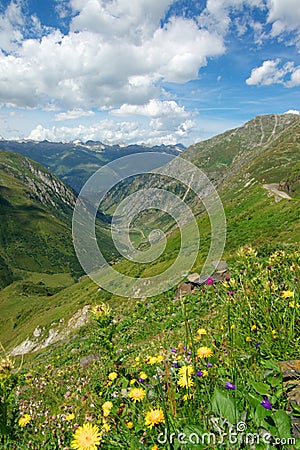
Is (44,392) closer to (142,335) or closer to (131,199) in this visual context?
(131,199)

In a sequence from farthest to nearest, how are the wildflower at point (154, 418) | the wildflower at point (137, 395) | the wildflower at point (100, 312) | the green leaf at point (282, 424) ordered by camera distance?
the wildflower at point (100, 312) → the wildflower at point (137, 395) → the wildflower at point (154, 418) → the green leaf at point (282, 424)

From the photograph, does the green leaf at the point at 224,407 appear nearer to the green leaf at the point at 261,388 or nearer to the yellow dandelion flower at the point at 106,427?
the green leaf at the point at 261,388

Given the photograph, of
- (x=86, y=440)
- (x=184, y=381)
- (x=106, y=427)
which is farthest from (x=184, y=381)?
(x=86, y=440)

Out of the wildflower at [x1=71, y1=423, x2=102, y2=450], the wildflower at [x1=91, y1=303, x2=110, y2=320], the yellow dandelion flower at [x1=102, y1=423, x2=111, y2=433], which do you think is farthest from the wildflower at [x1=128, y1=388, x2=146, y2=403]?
the wildflower at [x1=91, y1=303, x2=110, y2=320]

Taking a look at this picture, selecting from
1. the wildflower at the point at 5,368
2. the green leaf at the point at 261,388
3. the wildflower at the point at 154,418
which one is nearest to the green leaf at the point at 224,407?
the green leaf at the point at 261,388

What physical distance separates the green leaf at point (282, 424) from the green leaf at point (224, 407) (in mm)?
299

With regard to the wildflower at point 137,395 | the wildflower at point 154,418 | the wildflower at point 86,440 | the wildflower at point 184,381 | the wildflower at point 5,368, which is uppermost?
the wildflower at point 5,368

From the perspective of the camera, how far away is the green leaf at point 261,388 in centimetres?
253

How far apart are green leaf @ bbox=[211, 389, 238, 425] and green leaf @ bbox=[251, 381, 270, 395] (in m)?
0.27

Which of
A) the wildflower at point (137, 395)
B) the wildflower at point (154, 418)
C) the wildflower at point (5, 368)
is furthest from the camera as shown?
the wildflower at point (137, 395)

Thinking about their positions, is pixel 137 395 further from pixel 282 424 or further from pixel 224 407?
pixel 282 424

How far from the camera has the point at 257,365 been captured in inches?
128

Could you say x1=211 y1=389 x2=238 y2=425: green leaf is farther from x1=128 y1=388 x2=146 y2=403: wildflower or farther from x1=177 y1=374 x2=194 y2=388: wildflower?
x1=128 y1=388 x2=146 y2=403: wildflower

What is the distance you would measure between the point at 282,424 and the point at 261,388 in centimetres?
39
